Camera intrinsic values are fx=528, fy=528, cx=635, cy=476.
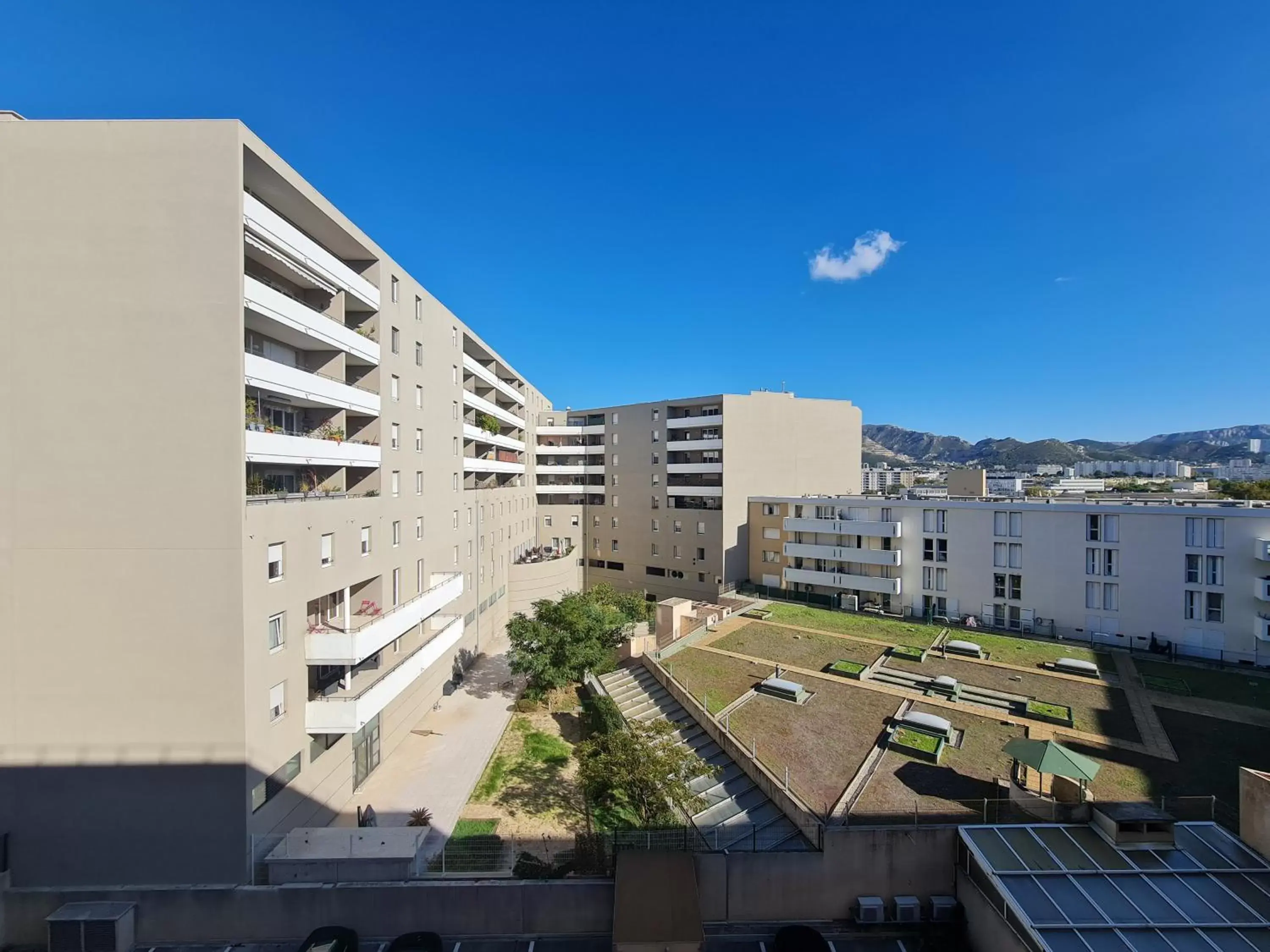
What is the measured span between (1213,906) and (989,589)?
21819 mm

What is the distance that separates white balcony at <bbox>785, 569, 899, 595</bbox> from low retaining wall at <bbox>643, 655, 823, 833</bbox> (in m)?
17.0

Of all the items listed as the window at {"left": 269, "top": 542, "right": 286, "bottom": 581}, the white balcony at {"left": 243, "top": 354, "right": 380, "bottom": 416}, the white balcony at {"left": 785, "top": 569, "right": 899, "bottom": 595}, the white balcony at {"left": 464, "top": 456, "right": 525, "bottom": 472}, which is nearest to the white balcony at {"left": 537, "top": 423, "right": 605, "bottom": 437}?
the white balcony at {"left": 464, "top": 456, "right": 525, "bottom": 472}

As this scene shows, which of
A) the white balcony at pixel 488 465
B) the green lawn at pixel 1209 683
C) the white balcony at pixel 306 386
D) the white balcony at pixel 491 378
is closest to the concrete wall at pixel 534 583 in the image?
the white balcony at pixel 488 465

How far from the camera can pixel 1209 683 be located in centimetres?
2156

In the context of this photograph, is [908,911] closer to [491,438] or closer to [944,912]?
[944,912]

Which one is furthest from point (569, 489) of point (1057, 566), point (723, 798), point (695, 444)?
point (1057, 566)

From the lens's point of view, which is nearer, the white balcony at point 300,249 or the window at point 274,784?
the window at point 274,784

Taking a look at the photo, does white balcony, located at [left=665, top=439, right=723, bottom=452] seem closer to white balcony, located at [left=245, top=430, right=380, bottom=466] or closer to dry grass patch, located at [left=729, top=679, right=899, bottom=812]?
dry grass patch, located at [left=729, top=679, right=899, bottom=812]

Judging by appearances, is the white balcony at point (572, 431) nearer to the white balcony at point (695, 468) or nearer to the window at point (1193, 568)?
the white balcony at point (695, 468)

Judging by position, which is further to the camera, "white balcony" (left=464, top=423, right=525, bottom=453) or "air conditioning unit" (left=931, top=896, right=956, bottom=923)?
"white balcony" (left=464, top=423, right=525, bottom=453)

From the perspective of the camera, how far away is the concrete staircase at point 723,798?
13.8 metres

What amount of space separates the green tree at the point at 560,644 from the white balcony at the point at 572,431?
2454 cm

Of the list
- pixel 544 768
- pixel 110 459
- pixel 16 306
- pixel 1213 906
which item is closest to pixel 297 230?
pixel 16 306

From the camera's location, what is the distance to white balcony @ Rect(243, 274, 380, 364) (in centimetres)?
1401
